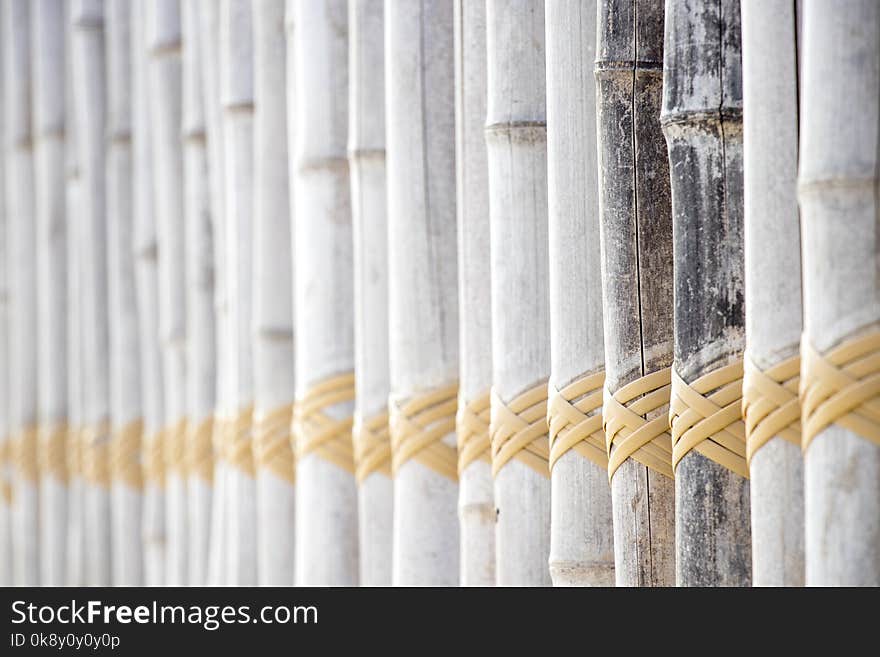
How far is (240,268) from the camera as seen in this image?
3.57m

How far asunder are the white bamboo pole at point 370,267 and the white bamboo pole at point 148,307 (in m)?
1.39

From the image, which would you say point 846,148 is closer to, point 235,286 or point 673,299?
point 673,299

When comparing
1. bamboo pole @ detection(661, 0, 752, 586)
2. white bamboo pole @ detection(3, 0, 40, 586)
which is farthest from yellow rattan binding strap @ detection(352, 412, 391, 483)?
white bamboo pole @ detection(3, 0, 40, 586)

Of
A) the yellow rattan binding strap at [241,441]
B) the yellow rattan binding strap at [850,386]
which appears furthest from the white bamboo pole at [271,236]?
the yellow rattan binding strap at [850,386]

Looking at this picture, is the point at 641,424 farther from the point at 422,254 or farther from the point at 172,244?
the point at 172,244

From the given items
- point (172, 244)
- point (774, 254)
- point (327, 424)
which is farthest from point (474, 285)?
point (172, 244)

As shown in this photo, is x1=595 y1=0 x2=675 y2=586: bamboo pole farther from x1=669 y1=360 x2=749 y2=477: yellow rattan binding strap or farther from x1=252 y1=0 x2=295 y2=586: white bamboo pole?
x1=252 y1=0 x2=295 y2=586: white bamboo pole

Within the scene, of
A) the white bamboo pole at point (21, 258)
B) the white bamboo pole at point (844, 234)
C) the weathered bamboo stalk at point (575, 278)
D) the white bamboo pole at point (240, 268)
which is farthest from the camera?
the white bamboo pole at point (21, 258)

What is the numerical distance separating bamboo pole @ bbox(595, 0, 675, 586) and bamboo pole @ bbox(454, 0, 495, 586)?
0.41 metres

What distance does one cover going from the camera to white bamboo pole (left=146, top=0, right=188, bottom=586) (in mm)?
4059

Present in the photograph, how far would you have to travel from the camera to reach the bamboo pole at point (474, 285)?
2594mm

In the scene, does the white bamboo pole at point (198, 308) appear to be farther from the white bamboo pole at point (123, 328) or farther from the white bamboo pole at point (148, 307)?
the white bamboo pole at point (123, 328)

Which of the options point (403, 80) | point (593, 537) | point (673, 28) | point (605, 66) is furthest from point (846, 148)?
point (403, 80)
